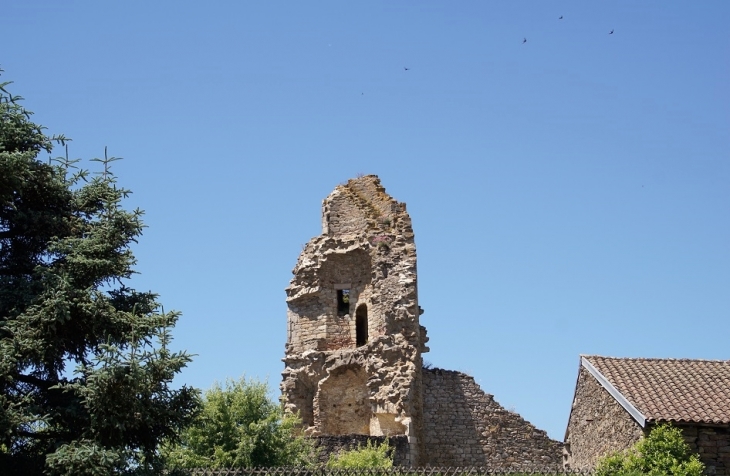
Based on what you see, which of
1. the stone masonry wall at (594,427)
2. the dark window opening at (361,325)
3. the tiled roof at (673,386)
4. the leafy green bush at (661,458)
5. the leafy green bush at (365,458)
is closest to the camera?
the leafy green bush at (661,458)

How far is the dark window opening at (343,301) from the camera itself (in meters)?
33.3

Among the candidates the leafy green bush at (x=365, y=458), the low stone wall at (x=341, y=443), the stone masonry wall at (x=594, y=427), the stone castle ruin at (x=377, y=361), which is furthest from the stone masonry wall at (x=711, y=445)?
the low stone wall at (x=341, y=443)

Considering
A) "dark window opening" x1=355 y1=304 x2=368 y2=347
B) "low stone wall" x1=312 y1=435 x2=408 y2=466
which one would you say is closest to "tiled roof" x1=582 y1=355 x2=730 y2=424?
"low stone wall" x1=312 y1=435 x2=408 y2=466

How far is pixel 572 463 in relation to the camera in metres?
28.9

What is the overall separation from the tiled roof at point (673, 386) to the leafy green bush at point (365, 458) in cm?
505

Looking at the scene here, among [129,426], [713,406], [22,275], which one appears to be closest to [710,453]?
[713,406]

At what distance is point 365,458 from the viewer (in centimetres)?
2600

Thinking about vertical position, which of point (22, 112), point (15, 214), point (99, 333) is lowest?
point (99, 333)

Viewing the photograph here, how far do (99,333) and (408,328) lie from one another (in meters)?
14.8

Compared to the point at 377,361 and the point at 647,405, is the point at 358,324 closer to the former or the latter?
the point at 377,361

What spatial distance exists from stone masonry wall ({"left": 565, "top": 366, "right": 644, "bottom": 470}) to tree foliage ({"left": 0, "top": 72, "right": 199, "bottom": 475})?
1034cm

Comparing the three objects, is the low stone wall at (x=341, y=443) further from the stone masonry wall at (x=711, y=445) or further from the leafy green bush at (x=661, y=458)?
the stone masonry wall at (x=711, y=445)

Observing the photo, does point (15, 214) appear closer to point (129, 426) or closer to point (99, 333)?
point (99, 333)

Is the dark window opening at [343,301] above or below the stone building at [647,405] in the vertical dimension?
above
